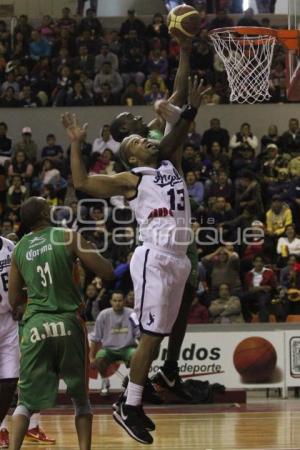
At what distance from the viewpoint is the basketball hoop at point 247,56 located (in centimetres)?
983

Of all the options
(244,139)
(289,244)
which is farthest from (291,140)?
(289,244)

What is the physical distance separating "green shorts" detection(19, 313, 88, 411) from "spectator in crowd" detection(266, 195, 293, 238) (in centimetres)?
1005

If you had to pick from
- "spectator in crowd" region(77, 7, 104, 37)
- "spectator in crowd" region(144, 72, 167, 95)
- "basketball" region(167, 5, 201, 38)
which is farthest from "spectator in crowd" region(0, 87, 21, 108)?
"basketball" region(167, 5, 201, 38)

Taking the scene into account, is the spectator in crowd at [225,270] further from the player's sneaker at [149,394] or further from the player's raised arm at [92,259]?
the player's raised arm at [92,259]

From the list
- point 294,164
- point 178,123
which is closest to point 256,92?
point 178,123

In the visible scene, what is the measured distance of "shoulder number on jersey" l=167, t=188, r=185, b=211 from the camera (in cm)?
775

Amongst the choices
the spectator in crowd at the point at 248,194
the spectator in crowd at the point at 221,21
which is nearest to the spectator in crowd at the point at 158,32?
the spectator in crowd at the point at 221,21

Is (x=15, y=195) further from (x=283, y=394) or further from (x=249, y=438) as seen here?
(x=249, y=438)

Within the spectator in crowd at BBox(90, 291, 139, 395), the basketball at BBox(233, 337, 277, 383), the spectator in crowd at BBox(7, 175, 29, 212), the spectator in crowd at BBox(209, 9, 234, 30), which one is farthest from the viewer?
the spectator in crowd at BBox(209, 9, 234, 30)

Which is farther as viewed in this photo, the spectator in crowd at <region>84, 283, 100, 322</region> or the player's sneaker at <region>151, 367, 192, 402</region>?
the spectator in crowd at <region>84, 283, 100, 322</region>

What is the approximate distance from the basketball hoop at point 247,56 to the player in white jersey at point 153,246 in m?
2.20

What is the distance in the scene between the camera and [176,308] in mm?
7852

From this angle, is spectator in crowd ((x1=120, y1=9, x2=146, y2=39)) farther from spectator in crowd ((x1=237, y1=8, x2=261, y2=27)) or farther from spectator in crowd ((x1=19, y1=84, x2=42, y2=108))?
spectator in crowd ((x1=19, y1=84, x2=42, y2=108))

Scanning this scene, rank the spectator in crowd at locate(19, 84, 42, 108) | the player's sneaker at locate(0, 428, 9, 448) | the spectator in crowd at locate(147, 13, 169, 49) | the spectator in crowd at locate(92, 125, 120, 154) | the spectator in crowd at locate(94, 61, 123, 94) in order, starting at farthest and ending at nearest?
1. the spectator in crowd at locate(147, 13, 169, 49)
2. the spectator in crowd at locate(19, 84, 42, 108)
3. the spectator in crowd at locate(94, 61, 123, 94)
4. the spectator in crowd at locate(92, 125, 120, 154)
5. the player's sneaker at locate(0, 428, 9, 448)
